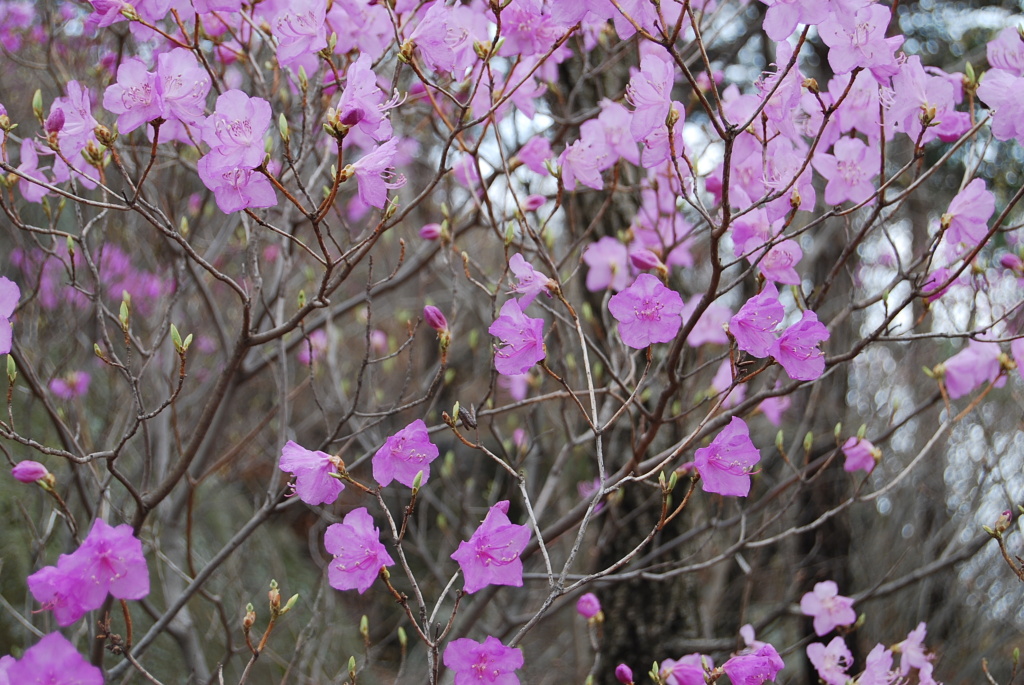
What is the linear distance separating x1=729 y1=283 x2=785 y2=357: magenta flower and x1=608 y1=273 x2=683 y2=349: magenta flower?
0.38ft

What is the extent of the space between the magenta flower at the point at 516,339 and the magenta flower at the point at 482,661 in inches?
18.8

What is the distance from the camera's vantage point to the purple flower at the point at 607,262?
2.28m

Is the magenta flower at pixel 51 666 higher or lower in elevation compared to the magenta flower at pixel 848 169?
lower

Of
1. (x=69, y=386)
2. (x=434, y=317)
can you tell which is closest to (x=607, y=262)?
(x=434, y=317)

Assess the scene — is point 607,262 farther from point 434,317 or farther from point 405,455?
point 405,455

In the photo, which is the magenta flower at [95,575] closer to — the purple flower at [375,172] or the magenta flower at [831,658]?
the purple flower at [375,172]

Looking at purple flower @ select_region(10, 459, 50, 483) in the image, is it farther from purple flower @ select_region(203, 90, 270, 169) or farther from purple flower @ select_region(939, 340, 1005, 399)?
purple flower @ select_region(939, 340, 1005, 399)

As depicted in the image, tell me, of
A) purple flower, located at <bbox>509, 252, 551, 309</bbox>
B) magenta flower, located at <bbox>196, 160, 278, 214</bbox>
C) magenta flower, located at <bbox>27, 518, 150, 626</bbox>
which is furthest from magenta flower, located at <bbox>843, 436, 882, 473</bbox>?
magenta flower, located at <bbox>27, 518, 150, 626</bbox>

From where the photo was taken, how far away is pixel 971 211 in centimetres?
163

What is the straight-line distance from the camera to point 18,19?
11.3 ft

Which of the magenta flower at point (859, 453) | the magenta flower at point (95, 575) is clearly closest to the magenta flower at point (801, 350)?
the magenta flower at point (859, 453)

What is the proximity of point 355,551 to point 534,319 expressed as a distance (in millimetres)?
550

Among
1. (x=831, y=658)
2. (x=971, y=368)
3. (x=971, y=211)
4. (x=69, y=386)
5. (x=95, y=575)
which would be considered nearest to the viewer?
(x=95, y=575)

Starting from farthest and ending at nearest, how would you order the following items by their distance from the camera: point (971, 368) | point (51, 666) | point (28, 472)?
point (971, 368) → point (28, 472) → point (51, 666)
